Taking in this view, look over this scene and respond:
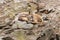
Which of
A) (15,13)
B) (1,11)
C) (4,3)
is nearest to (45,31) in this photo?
(15,13)

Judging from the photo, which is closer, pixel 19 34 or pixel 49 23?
pixel 19 34

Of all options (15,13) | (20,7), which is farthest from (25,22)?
(20,7)

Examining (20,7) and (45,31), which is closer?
(45,31)

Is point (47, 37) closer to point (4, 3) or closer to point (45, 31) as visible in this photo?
point (45, 31)

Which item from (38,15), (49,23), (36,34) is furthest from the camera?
(38,15)

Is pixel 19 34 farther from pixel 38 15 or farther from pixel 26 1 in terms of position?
pixel 26 1

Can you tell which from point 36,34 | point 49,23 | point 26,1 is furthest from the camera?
point 26,1

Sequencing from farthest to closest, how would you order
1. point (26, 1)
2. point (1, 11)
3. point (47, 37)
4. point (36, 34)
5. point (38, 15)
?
1. point (26, 1)
2. point (1, 11)
3. point (38, 15)
4. point (36, 34)
5. point (47, 37)
